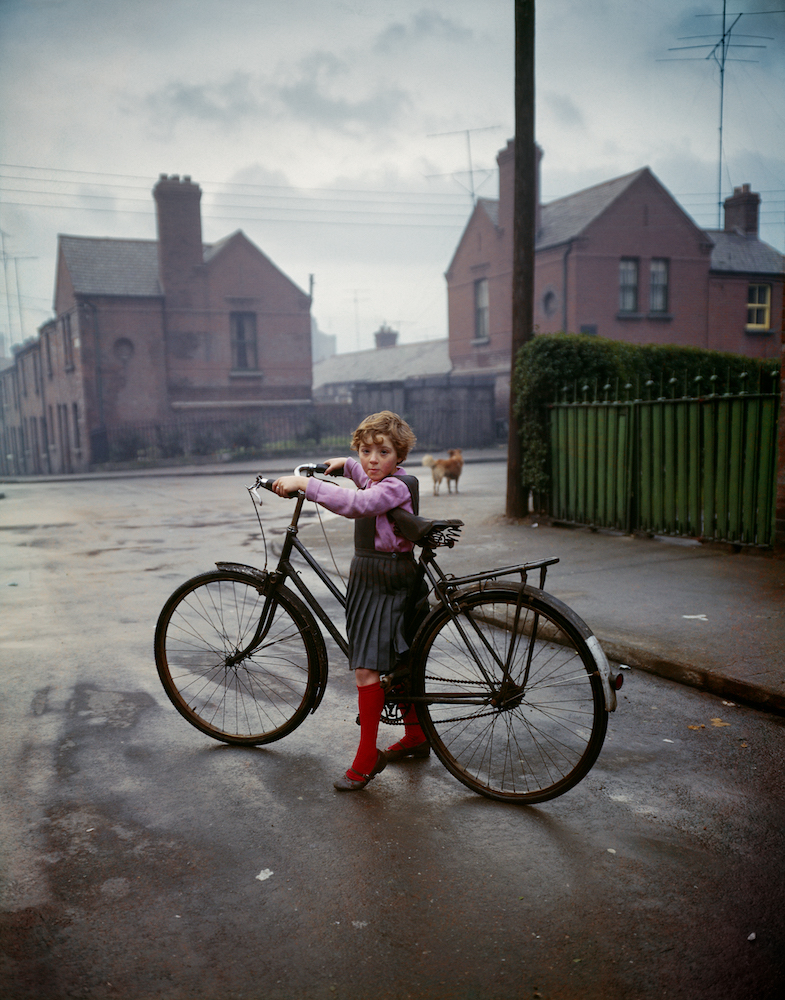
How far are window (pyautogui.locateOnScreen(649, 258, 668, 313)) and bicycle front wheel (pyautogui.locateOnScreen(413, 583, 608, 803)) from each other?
101 feet

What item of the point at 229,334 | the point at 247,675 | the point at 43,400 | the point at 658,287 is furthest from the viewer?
the point at 43,400

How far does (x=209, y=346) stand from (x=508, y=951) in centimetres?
3428

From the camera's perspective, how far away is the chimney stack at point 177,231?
109ft

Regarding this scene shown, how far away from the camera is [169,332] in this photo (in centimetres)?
3378

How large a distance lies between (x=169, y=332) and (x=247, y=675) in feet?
103

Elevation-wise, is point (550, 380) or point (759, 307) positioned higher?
point (759, 307)

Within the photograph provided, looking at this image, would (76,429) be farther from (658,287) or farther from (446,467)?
(658,287)

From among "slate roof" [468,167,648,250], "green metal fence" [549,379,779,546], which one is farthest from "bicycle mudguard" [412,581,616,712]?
"slate roof" [468,167,648,250]

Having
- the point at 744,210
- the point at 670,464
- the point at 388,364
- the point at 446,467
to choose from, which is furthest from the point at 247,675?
the point at 388,364

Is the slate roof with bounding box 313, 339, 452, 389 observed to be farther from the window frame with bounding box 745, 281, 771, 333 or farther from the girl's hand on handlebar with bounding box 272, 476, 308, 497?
the girl's hand on handlebar with bounding box 272, 476, 308, 497

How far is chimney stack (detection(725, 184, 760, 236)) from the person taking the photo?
36250 mm

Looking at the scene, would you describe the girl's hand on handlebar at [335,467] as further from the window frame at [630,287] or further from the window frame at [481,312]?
the window frame at [481,312]

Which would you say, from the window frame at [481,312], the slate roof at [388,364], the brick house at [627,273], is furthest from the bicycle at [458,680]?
the slate roof at [388,364]

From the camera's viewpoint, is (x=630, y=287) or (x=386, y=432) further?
(x=630, y=287)
